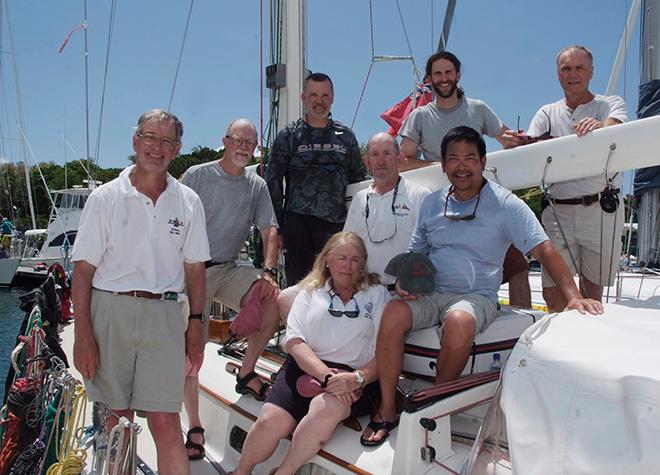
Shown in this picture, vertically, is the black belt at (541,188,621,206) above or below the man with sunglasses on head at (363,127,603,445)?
above

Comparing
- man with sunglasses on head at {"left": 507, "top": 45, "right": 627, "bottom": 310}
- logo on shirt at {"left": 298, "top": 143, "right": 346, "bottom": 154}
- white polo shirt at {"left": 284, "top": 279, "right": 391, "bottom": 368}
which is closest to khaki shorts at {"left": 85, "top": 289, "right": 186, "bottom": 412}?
white polo shirt at {"left": 284, "top": 279, "right": 391, "bottom": 368}

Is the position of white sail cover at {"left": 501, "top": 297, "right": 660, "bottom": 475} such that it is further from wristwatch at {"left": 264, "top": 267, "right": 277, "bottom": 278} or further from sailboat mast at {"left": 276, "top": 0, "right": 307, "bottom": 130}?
sailboat mast at {"left": 276, "top": 0, "right": 307, "bottom": 130}

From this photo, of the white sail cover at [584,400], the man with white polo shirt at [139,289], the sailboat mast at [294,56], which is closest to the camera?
the white sail cover at [584,400]

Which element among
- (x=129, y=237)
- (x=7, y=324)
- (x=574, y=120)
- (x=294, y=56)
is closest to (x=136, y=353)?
(x=129, y=237)

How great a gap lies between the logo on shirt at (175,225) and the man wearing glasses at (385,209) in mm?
1229

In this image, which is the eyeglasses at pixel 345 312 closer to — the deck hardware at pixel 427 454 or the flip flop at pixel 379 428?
the flip flop at pixel 379 428

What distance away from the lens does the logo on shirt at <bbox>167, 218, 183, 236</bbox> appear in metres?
2.64

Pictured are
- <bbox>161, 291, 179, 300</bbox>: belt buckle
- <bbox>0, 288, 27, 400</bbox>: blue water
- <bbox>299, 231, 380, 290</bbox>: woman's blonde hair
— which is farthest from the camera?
<bbox>0, 288, 27, 400</bbox>: blue water

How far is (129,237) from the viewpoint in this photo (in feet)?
8.40

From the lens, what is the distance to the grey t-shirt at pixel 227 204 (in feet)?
12.4

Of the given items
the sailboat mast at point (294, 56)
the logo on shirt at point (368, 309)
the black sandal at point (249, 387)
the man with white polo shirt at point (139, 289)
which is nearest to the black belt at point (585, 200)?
the logo on shirt at point (368, 309)

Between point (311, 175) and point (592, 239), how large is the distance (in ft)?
6.38

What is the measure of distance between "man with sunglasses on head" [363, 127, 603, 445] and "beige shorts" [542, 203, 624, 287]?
861mm

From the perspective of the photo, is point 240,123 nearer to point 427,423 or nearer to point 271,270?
point 271,270
